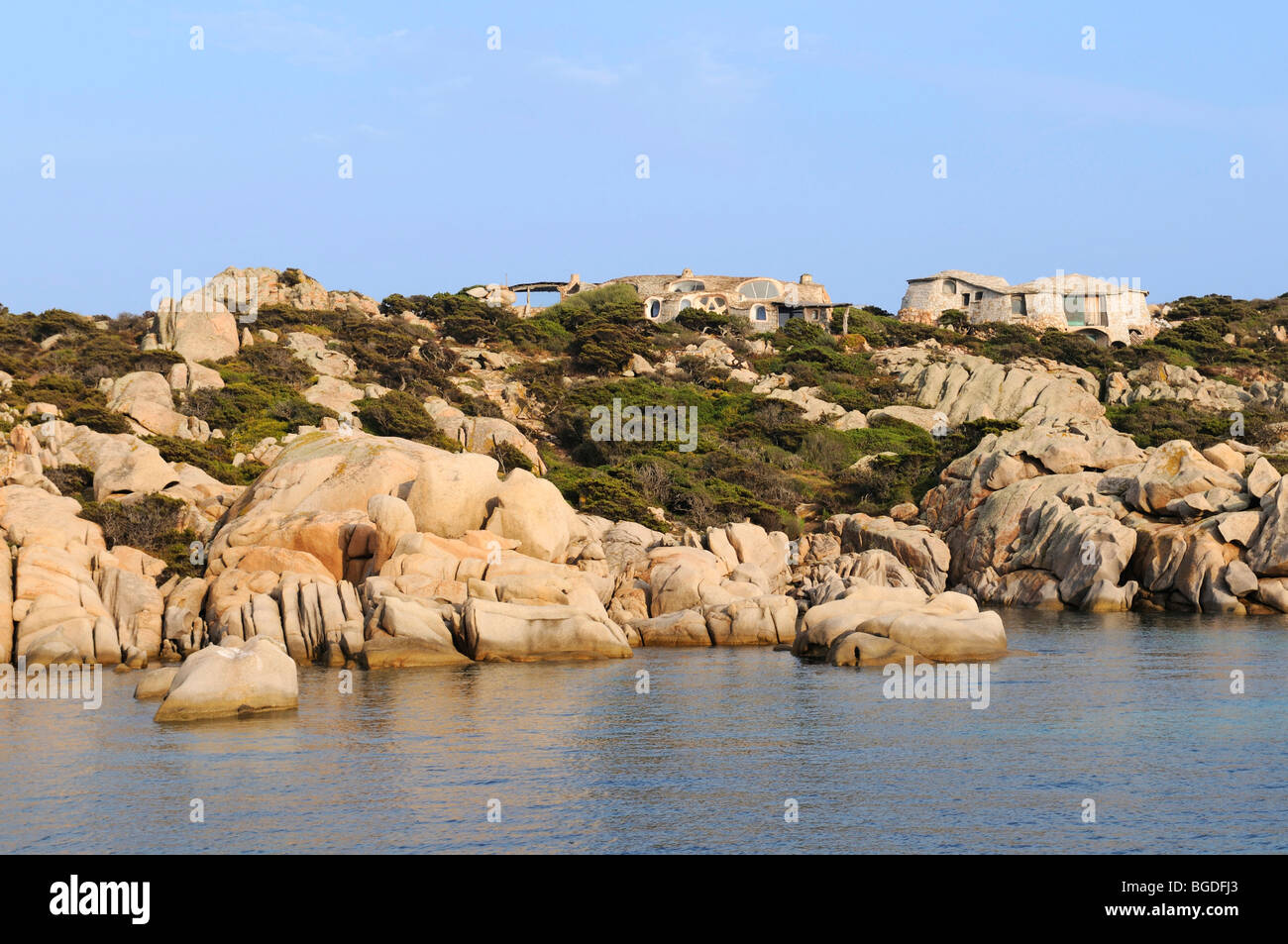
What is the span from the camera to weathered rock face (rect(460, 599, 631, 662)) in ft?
98.0

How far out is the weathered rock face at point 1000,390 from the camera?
6650cm

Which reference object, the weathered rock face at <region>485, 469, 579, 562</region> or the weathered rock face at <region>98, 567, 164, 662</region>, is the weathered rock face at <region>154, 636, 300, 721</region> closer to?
the weathered rock face at <region>98, 567, 164, 662</region>

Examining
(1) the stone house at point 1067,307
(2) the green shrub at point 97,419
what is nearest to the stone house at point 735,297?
(1) the stone house at point 1067,307

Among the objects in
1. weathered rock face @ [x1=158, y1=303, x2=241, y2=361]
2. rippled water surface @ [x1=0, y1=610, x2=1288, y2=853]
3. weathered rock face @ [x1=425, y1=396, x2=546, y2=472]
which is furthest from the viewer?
weathered rock face @ [x1=158, y1=303, x2=241, y2=361]

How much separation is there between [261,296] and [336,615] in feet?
172

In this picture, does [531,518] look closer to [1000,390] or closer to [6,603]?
[6,603]

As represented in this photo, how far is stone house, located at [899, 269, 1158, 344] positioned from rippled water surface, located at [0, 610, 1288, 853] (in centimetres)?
6531

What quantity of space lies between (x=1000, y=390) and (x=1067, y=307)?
26.1 m

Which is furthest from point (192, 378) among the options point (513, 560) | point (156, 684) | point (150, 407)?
point (156, 684)

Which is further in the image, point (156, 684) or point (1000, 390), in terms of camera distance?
point (1000, 390)

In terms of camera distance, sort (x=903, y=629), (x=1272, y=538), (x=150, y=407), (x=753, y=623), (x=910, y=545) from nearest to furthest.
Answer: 1. (x=903, y=629)
2. (x=753, y=623)
3. (x=1272, y=538)
4. (x=910, y=545)
5. (x=150, y=407)

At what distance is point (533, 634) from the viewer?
30297mm

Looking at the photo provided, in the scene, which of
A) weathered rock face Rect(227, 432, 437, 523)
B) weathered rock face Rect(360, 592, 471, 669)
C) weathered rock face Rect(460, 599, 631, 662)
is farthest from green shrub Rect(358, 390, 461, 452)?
weathered rock face Rect(360, 592, 471, 669)
